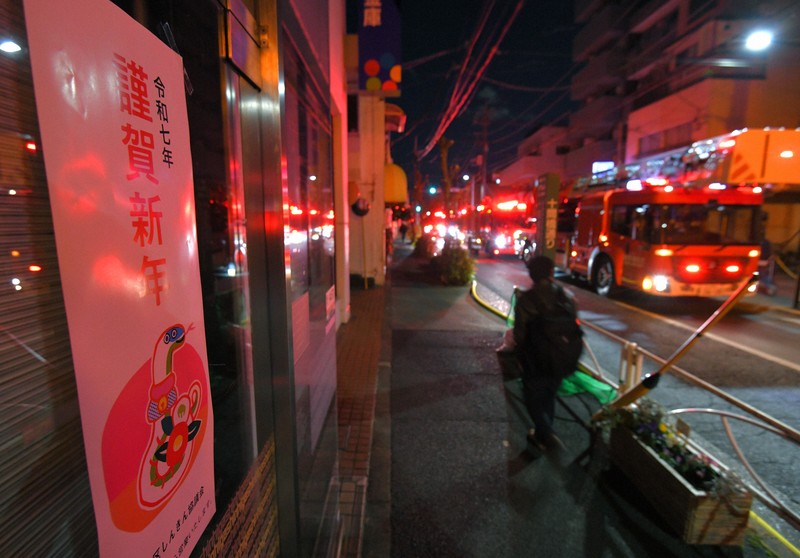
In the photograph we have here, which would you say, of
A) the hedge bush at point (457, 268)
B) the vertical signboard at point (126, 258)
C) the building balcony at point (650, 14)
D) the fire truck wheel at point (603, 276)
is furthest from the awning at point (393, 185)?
the building balcony at point (650, 14)

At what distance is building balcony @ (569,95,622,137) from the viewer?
29312 millimetres

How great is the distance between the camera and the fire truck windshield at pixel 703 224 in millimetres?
10047

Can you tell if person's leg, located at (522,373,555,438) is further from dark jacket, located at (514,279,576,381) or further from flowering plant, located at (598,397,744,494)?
flowering plant, located at (598,397,744,494)

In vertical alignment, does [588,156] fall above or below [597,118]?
below

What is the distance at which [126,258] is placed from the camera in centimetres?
84

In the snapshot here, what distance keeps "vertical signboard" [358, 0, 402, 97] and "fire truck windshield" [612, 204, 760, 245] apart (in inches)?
266

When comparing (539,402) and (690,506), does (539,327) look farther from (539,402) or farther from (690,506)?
(690,506)

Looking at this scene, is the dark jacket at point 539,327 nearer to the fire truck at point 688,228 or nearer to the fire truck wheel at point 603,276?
the fire truck at point 688,228

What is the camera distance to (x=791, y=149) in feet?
25.4

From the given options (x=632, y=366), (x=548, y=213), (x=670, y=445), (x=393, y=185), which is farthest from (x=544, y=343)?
(x=393, y=185)

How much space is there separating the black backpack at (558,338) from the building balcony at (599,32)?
31259mm

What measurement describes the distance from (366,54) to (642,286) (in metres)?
8.15

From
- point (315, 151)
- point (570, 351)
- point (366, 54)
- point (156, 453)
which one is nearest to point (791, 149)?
point (570, 351)

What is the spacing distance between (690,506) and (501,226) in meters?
24.4
